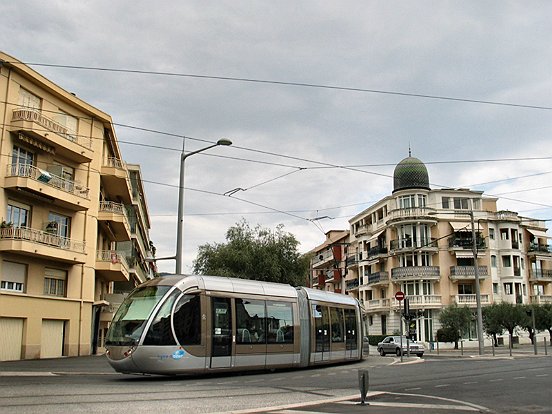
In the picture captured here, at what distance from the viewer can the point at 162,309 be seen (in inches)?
647

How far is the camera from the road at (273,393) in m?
10.9

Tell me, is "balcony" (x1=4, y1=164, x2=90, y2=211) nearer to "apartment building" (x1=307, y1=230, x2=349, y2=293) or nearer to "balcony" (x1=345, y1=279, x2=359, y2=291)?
"balcony" (x1=345, y1=279, x2=359, y2=291)

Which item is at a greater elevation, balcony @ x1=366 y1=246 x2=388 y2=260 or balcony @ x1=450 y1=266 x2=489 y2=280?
balcony @ x1=366 y1=246 x2=388 y2=260

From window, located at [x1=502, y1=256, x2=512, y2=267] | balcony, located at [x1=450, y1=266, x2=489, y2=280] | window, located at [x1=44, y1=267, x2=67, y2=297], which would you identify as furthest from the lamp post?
window, located at [x1=502, y1=256, x2=512, y2=267]

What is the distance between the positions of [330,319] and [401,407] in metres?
12.5

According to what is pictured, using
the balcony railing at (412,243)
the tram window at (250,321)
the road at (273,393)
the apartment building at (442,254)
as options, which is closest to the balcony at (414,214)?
the apartment building at (442,254)

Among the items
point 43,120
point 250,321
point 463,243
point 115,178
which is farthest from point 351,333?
point 463,243

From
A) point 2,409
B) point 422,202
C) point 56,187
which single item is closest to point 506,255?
point 422,202

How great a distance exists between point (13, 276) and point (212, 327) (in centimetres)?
1434

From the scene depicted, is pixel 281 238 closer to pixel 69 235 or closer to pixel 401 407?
pixel 69 235

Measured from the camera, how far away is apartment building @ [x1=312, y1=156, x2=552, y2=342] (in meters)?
59.9

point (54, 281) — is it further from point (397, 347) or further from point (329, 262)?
point (329, 262)

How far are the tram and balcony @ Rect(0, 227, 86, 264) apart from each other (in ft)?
37.7

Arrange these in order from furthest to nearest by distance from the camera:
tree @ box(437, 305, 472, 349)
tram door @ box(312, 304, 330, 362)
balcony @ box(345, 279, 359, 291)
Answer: balcony @ box(345, 279, 359, 291) → tree @ box(437, 305, 472, 349) → tram door @ box(312, 304, 330, 362)
